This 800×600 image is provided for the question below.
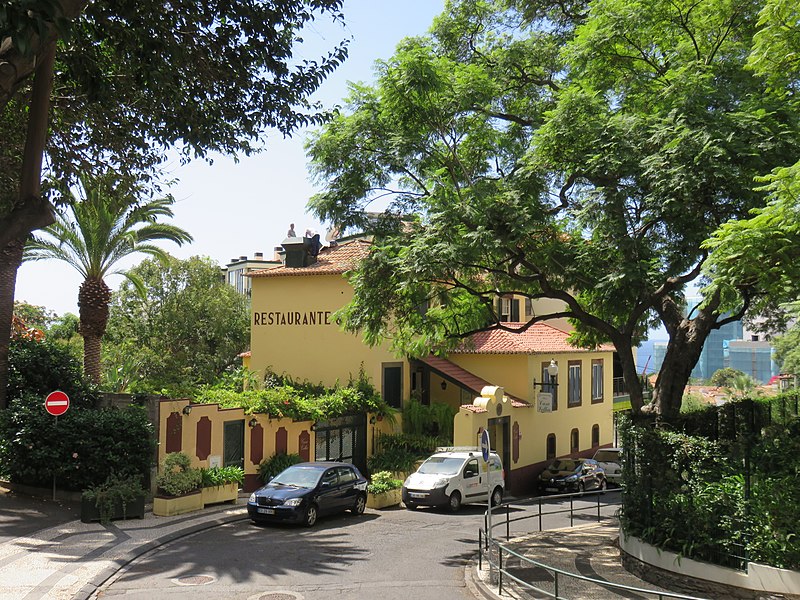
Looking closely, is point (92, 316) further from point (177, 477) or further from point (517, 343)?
point (517, 343)

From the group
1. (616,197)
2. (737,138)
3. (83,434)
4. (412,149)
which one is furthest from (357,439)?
(737,138)

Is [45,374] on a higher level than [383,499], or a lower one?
higher

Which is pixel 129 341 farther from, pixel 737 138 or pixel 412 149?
pixel 737 138

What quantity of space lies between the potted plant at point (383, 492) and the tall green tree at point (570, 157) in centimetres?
484

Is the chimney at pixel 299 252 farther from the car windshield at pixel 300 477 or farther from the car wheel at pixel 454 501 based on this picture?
the car windshield at pixel 300 477

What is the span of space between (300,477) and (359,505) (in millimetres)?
2074

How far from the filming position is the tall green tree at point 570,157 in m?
14.5

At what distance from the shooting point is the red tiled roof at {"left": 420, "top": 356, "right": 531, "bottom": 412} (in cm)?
3055

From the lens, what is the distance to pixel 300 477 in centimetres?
2006

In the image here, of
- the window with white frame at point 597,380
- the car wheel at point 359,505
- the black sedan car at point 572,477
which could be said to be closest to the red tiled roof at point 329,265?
the car wheel at point 359,505

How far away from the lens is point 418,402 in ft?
97.2

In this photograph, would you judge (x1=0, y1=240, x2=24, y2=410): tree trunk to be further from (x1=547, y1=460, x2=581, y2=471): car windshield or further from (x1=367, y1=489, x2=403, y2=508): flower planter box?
(x1=547, y1=460, x2=581, y2=471): car windshield

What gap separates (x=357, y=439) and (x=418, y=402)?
3172 millimetres

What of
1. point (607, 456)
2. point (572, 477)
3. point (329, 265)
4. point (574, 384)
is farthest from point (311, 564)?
point (574, 384)
